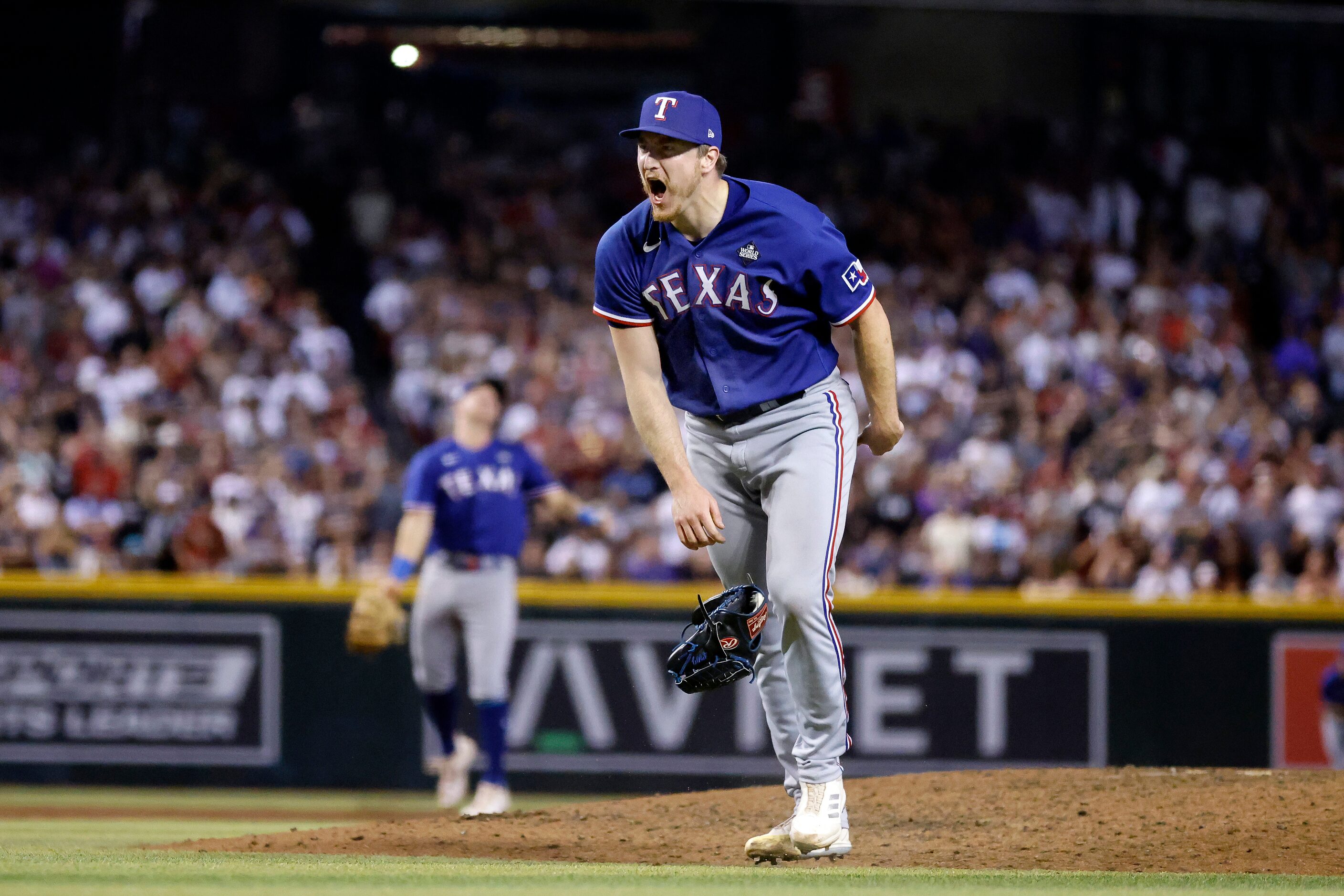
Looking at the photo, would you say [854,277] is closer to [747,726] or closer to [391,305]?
[747,726]

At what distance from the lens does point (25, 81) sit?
18609 mm

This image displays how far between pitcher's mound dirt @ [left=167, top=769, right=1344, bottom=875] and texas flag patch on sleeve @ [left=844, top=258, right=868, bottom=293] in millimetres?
1723

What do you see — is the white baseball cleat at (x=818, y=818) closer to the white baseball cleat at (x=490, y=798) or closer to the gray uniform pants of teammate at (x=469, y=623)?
the white baseball cleat at (x=490, y=798)

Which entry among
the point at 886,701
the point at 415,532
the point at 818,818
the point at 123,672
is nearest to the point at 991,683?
the point at 886,701

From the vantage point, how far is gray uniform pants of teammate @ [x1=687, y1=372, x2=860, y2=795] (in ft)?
15.3

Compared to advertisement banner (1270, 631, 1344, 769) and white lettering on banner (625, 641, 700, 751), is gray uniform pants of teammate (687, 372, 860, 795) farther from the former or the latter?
advertisement banner (1270, 631, 1344, 769)

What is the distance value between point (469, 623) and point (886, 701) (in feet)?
10.3

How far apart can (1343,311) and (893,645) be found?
23.9 ft

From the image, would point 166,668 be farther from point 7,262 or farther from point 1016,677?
point 7,262

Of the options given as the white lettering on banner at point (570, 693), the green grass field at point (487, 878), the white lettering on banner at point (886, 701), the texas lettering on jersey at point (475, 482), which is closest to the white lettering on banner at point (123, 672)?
the white lettering on banner at point (570, 693)

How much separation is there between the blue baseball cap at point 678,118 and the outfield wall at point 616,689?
600 cm

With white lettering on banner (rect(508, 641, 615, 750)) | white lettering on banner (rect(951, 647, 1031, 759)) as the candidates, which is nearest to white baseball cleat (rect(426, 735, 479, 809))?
white lettering on banner (rect(508, 641, 615, 750))

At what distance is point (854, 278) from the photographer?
473 cm

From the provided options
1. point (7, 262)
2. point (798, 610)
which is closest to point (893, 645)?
point (798, 610)
